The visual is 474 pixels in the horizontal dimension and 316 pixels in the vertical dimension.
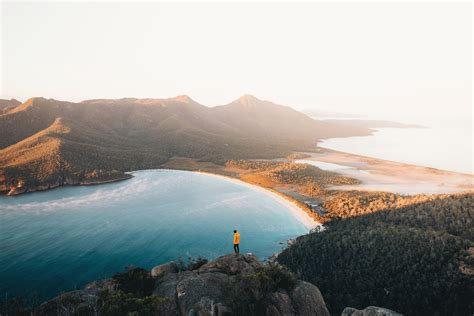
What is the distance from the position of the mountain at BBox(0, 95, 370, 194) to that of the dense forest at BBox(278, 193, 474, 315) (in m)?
67.3

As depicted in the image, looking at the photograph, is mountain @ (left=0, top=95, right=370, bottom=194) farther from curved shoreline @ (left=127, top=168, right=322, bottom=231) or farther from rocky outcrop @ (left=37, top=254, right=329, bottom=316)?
rocky outcrop @ (left=37, top=254, right=329, bottom=316)

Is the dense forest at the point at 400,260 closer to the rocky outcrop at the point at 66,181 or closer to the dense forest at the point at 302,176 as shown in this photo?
the dense forest at the point at 302,176

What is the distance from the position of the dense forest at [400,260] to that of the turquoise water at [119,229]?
8654mm

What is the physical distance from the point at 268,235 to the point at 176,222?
17575mm

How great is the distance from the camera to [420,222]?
134 ft

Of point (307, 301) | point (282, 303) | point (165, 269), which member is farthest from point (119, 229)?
point (307, 301)

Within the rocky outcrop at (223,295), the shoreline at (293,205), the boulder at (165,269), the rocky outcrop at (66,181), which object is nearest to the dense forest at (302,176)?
the shoreline at (293,205)

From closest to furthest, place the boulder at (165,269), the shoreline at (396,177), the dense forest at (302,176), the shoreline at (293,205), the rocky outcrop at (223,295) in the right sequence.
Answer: the rocky outcrop at (223,295), the boulder at (165,269), the shoreline at (293,205), the shoreline at (396,177), the dense forest at (302,176)

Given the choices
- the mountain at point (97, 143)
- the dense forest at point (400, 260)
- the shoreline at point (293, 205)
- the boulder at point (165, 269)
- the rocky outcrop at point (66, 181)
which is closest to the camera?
the boulder at point (165, 269)

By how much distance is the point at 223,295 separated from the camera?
18.0 m

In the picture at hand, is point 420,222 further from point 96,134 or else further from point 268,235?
point 96,134

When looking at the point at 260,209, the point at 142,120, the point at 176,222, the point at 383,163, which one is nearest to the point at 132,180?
the point at 176,222

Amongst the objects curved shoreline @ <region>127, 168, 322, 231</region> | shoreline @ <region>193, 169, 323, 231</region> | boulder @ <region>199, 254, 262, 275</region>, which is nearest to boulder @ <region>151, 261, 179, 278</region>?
boulder @ <region>199, 254, 262, 275</region>

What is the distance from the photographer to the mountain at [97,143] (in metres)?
80.1
